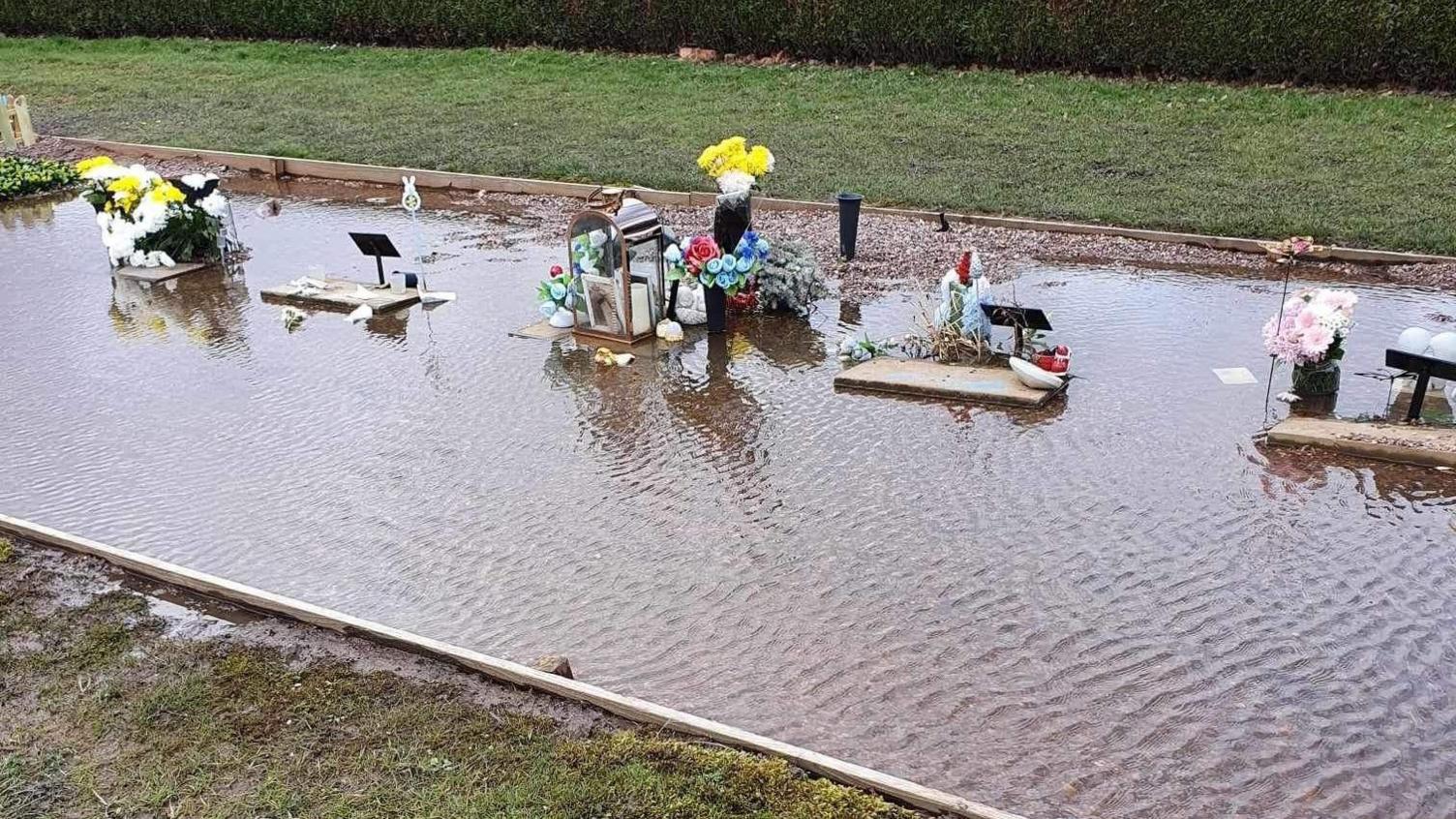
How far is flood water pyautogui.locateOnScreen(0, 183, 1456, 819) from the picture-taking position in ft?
17.4

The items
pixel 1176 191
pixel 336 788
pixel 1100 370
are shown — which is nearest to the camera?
pixel 336 788

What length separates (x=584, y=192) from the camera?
15.8 m

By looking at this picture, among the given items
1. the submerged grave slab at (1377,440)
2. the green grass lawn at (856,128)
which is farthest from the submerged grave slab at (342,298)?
the submerged grave slab at (1377,440)

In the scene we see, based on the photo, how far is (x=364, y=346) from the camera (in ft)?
→ 35.0

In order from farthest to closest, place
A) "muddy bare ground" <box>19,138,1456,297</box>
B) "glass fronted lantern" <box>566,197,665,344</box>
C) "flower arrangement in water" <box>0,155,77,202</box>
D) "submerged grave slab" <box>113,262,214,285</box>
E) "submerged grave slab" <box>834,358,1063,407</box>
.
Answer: "flower arrangement in water" <box>0,155,77,202</box>
"submerged grave slab" <box>113,262,214,285</box>
"muddy bare ground" <box>19,138,1456,297</box>
"glass fronted lantern" <box>566,197,665,344</box>
"submerged grave slab" <box>834,358,1063,407</box>

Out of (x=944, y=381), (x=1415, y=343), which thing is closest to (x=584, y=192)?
(x=944, y=381)

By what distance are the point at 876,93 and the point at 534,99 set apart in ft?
19.1

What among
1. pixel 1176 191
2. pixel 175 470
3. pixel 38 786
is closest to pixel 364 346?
pixel 175 470

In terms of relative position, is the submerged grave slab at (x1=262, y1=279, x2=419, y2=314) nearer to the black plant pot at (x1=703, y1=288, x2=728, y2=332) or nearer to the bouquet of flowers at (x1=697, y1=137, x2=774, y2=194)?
the black plant pot at (x1=703, y1=288, x2=728, y2=332)

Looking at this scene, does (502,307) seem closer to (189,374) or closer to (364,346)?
(364,346)

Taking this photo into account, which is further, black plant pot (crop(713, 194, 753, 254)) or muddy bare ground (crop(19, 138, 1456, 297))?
muddy bare ground (crop(19, 138, 1456, 297))

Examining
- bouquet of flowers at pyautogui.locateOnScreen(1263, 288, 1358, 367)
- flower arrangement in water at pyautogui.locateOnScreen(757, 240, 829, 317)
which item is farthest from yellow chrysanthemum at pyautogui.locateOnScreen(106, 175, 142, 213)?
bouquet of flowers at pyautogui.locateOnScreen(1263, 288, 1358, 367)

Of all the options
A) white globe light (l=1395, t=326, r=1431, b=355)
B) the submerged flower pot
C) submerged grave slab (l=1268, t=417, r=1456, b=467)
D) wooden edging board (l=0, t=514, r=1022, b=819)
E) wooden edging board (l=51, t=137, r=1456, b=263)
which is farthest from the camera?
wooden edging board (l=51, t=137, r=1456, b=263)

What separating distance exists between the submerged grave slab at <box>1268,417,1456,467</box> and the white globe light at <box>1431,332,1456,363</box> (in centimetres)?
48
